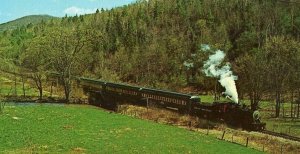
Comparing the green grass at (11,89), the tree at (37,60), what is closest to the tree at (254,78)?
the tree at (37,60)

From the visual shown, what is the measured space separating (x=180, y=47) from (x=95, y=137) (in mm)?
95281

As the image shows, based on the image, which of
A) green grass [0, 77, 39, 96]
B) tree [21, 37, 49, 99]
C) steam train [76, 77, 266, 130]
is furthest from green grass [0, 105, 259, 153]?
green grass [0, 77, 39, 96]

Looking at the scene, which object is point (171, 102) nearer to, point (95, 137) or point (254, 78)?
point (95, 137)

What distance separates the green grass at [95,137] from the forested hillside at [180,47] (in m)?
29.3

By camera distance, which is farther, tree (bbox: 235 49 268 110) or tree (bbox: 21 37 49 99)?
tree (bbox: 21 37 49 99)

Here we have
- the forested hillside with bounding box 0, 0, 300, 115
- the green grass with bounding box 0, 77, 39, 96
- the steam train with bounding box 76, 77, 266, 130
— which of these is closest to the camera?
the steam train with bounding box 76, 77, 266, 130

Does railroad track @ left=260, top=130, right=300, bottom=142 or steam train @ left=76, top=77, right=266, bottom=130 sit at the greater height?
steam train @ left=76, top=77, right=266, bottom=130

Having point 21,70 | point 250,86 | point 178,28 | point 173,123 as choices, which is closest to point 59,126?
point 173,123

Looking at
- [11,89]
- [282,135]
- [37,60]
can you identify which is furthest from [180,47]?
[282,135]

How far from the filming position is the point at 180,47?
136500 mm

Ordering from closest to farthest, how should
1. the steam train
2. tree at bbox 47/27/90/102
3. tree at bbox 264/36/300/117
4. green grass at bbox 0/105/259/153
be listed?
green grass at bbox 0/105/259/153 → the steam train → tree at bbox 264/36/300/117 → tree at bbox 47/27/90/102

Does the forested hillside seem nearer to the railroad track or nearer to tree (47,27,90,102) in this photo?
tree (47,27,90,102)

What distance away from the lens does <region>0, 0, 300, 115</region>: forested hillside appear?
86.8m

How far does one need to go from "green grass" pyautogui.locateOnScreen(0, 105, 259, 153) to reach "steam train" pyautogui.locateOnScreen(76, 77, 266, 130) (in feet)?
17.7
